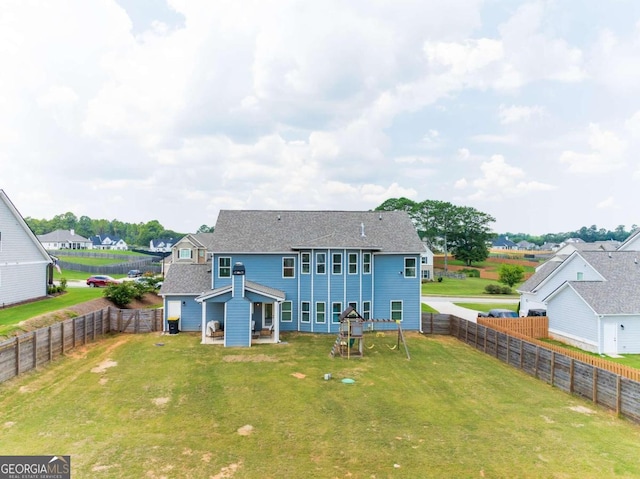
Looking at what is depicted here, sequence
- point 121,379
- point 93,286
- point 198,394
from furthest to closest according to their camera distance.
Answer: point 93,286, point 121,379, point 198,394

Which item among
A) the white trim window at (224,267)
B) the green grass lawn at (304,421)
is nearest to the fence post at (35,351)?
the green grass lawn at (304,421)

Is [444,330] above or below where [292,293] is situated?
below

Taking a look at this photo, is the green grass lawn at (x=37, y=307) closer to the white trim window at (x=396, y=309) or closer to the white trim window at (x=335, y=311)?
the white trim window at (x=335, y=311)

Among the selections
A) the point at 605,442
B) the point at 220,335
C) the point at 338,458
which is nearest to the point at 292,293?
the point at 220,335

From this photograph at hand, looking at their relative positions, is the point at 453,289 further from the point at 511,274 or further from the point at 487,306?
the point at 487,306

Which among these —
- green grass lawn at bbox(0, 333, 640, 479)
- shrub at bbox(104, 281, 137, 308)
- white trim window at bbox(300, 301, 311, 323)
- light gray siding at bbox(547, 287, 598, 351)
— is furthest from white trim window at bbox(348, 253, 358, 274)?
shrub at bbox(104, 281, 137, 308)

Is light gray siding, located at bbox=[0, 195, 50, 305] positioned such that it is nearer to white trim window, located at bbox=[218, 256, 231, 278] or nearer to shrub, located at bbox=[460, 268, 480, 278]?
white trim window, located at bbox=[218, 256, 231, 278]

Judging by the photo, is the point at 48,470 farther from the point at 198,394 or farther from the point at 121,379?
the point at 121,379
